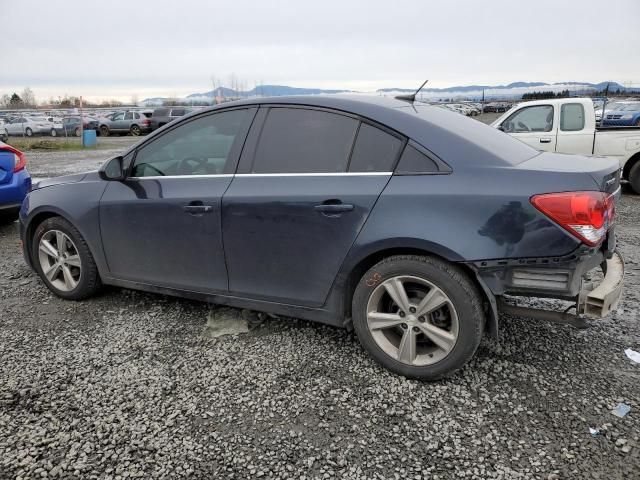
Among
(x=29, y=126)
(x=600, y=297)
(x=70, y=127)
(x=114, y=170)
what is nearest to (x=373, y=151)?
(x=600, y=297)

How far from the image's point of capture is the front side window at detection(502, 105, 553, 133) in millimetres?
8969

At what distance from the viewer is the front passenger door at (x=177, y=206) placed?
3.39 metres

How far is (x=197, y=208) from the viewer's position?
3.38 meters

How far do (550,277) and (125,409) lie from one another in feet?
7.79

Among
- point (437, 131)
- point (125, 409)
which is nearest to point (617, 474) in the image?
point (437, 131)

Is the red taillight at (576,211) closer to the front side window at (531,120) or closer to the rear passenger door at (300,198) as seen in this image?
the rear passenger door at (300,198)

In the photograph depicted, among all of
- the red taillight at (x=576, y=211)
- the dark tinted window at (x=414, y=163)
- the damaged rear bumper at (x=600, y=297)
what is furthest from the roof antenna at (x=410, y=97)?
the damaged rear bumper at (x=600, y=297)

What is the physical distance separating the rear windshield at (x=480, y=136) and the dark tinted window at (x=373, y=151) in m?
0.22

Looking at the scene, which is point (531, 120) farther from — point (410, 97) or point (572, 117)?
point (410, 97)

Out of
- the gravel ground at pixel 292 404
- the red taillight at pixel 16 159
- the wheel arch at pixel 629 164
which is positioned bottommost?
the gravel ground at pixel 292 404

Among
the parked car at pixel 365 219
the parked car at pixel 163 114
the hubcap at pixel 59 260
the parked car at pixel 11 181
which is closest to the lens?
the parked car at pixel 365 219

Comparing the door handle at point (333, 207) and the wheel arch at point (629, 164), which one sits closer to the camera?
the door handle at point (333, 207)

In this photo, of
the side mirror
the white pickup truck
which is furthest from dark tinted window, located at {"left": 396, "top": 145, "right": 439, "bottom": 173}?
the white pickup truck

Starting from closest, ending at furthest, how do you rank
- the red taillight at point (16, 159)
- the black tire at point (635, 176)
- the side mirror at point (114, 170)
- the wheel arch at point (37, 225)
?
the side mirror at point (114, 170) → the wheel arch at point (37, 225) → the red taillight at point (16, 159) → the black tire at point (635, 176)
